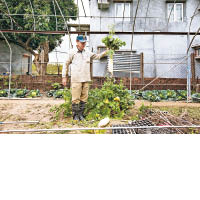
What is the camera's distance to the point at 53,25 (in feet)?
27.1

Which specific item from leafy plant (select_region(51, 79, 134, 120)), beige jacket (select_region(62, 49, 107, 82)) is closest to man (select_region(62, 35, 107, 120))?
beige jacket (select_region(62, 49, 107, 82))

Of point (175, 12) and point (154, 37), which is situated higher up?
point (175, 12)

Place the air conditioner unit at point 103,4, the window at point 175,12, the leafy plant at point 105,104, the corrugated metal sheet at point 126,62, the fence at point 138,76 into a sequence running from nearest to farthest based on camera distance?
1. the leafy plant at point 105,104
2. the fence at point 138,76
3. the corrugated metal sheet at point 126,62
4. the air conditioner unit at point 103,4
5. the window at point 175,12

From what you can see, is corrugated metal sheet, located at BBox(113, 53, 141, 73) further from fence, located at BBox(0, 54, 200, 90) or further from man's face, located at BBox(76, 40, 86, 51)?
man's face, located at BBox(76, 40, 86, 51)

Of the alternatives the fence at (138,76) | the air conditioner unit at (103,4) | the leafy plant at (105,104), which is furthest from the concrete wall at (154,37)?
the leafy plant at (105,104)

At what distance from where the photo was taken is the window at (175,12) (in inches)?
314

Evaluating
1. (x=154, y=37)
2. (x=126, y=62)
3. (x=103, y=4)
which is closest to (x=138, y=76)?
(x=126, y=62)

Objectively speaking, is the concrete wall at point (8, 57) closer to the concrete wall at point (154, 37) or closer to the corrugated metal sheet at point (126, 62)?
the concrete wall at point (154, 37)

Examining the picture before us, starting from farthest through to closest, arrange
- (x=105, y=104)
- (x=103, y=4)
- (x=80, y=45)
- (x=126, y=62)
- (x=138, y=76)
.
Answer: (x=103, y=4)
(x=138, y=76)
(x=126, y=62)
(x=105, y=104)
(x=80, y=45)

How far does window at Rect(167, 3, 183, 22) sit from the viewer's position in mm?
7988

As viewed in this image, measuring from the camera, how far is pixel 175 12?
8.08m

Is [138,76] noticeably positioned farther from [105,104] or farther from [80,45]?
[80,45]

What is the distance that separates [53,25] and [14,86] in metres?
3.52
